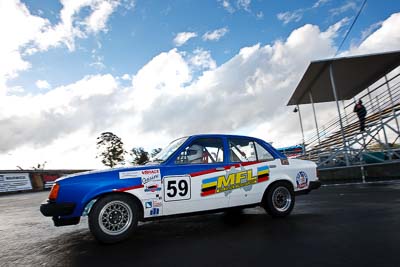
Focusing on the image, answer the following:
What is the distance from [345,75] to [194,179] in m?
12.5

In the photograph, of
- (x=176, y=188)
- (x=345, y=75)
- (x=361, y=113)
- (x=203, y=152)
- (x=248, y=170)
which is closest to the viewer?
(x=176, y=188)

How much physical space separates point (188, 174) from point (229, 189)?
2.69 feet

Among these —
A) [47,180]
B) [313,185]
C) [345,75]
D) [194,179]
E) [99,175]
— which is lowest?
[313,185]

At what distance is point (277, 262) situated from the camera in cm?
286

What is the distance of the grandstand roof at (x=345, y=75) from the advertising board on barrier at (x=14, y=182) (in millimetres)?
30693

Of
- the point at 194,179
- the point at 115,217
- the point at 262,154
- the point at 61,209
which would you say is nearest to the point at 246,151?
the point at 262,154

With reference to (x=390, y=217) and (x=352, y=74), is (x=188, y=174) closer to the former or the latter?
(x=390, y=217)

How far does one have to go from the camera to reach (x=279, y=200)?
5.32m

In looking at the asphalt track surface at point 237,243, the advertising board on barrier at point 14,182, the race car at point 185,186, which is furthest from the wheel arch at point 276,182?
the advertising board on barrier at point 14,182

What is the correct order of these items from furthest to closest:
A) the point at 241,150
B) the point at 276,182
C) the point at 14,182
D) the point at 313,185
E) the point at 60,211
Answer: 1. the point at 14,182
2. the point at 313,185
3. the point at 276,182
4. the point at 241,150
5. the point at 60,211

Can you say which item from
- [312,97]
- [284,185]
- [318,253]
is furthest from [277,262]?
[312,97]

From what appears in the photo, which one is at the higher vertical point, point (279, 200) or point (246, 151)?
point (246, 151)

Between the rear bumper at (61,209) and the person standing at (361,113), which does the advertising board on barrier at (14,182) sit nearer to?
the rear bumper at (61,209)

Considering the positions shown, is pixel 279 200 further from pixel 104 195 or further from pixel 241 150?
pixel 104 195
